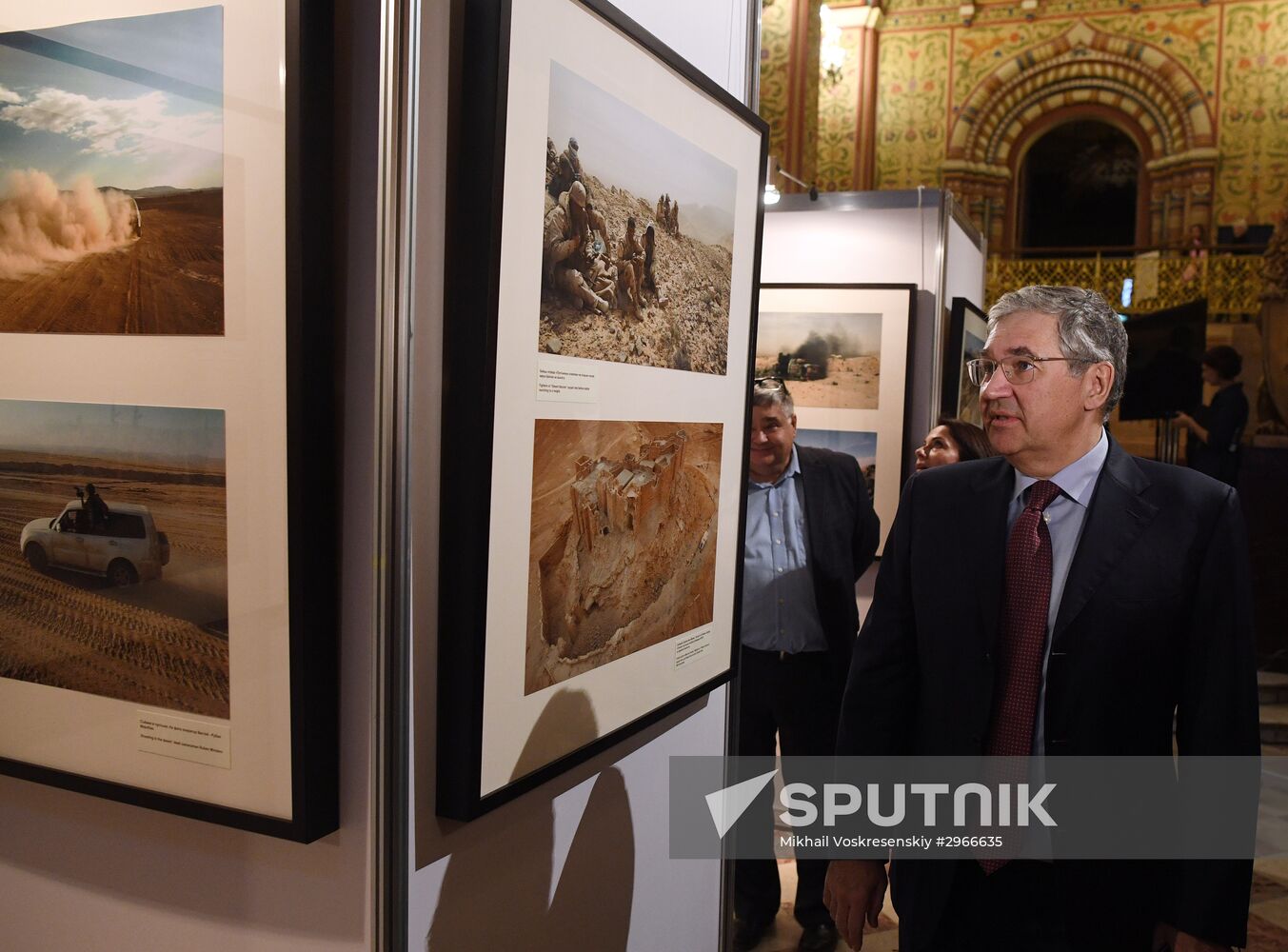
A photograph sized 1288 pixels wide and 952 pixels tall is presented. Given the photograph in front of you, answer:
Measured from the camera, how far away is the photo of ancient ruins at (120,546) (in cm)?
144

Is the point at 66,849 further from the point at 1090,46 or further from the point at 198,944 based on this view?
the point at 1090,46

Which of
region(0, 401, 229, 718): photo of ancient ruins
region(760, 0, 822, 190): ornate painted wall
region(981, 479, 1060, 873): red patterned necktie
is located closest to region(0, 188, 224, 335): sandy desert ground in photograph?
region(0, 401, 229, 718): photo of ancient ruins

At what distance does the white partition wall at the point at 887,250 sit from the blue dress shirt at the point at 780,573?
1835mm

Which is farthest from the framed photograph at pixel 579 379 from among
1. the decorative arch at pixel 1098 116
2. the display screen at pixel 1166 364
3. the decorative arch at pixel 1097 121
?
the decorative arch at pixel 1097 121

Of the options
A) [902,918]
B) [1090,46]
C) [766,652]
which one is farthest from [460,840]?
[1090,46]

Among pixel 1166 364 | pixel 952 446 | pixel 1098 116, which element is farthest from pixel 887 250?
pixel 1098 116

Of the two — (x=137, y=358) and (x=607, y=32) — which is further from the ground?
(x=607, y=32)

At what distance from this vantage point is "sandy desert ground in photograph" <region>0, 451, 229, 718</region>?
1.45 m

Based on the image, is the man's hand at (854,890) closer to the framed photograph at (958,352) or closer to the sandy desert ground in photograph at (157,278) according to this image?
the sandy desert ground in photograph at (157,278)

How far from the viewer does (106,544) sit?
147cm

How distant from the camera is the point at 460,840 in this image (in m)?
1.69

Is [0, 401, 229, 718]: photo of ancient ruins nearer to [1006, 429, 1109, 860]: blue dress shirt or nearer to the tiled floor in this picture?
[1006, 429, 1109, 860]: blue dress shirt

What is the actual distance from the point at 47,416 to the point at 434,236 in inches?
22.9

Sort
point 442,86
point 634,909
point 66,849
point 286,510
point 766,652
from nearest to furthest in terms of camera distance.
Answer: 1. point 286,510
2. point 442,86
3. point 66,849
4. point 634,909
5. point 766,652
